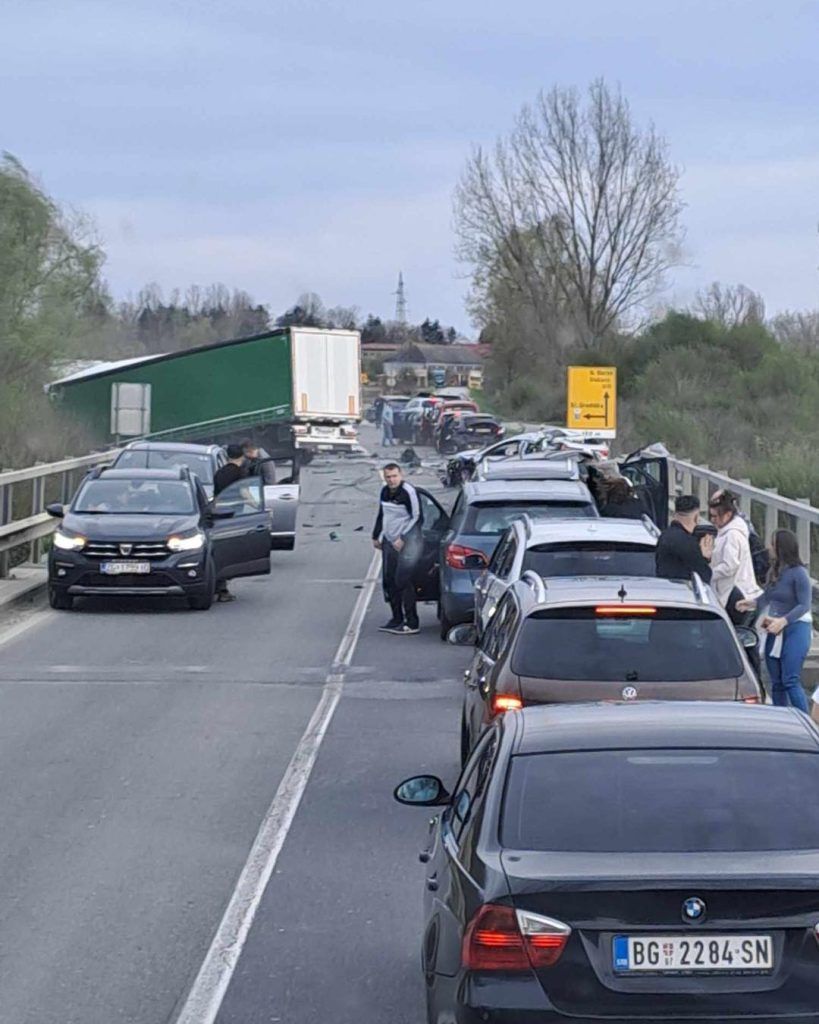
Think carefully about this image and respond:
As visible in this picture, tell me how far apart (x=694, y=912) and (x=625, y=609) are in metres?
3.95

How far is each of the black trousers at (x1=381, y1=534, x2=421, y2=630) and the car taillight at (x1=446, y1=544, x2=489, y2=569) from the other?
129 cm

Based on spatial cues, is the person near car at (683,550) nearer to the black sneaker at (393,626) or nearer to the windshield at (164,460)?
the black sneaker at (393,626)

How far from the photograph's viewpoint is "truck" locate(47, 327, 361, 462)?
47.0 m

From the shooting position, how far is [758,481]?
32.8 m

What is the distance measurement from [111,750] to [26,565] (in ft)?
38.5

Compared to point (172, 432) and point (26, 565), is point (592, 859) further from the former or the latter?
point (172, 432)

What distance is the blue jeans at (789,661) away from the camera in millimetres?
11766

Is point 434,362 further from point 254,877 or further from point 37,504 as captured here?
point 254,877

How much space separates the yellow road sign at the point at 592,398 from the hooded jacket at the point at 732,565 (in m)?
40.4

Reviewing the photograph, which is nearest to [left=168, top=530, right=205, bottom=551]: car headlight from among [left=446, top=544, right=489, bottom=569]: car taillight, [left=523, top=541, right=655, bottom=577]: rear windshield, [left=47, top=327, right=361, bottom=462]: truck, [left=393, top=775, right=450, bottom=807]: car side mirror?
[left=446, top=544, right=489, bottom=569]: car taillight

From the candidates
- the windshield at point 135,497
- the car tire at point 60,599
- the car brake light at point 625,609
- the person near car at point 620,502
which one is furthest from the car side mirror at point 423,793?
the windshield at point 135,497

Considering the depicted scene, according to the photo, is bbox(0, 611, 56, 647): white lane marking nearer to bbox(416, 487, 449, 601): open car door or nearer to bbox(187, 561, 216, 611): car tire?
bbox(187, 561, 216, 611): car tire

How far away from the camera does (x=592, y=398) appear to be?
5403 centimetres

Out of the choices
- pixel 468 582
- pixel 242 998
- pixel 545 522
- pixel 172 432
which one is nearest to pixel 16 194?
pixel 172 432
